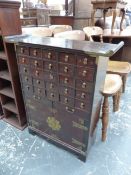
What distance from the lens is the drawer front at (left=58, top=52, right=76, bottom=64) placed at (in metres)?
0.90

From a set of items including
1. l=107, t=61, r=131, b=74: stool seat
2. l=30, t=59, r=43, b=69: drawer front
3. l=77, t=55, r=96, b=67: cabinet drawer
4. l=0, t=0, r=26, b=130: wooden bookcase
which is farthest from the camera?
l=107, t=61, r=131, b=74: stool seat

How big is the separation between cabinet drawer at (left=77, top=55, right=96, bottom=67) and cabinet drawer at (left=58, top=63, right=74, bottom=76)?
66 mm

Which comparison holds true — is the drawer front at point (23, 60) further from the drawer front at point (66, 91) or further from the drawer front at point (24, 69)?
the drawer front at point (66, 91)

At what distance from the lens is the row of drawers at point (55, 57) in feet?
2.83

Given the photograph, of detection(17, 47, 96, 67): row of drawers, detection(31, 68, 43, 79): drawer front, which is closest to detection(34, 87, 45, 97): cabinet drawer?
detection(31, 68, 43, 79): drawer front

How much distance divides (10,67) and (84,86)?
0.71 metres

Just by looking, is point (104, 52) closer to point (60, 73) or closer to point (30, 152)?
point (60, 73)

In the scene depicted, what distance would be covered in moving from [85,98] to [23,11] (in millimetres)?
3340

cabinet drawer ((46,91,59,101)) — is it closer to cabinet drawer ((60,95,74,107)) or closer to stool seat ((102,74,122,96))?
cabinet drawer ((60,95,74,107))

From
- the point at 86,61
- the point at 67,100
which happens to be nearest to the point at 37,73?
the point at 67,100

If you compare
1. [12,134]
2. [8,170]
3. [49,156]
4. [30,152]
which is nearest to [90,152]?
[49,156]

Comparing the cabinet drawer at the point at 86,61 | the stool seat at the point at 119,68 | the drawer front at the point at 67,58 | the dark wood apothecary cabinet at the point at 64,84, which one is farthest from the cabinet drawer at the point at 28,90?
the stool seat at the point at 119,68

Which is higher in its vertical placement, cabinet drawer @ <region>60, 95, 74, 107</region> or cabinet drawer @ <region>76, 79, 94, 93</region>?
cabinet drawer @ <region>76, 79, 94, 93</region>

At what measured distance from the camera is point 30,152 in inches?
53.0
